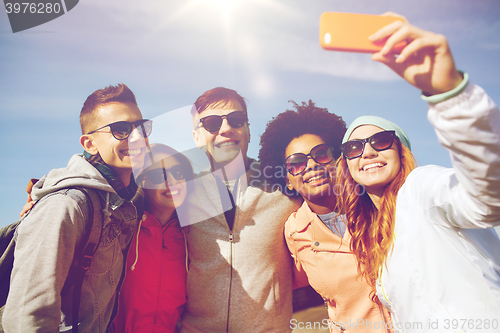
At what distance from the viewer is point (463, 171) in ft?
4.25

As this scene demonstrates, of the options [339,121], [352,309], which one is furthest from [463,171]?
[339,121]

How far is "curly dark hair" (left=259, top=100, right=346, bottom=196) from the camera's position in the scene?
3.84 meters

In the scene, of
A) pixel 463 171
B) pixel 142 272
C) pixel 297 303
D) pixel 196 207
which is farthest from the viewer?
pixel 297 303

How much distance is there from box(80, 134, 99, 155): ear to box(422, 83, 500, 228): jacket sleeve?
3305mm

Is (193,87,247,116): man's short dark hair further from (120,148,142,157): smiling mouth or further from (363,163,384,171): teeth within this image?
(363,163,384,171): teeth

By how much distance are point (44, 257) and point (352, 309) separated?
277 cm

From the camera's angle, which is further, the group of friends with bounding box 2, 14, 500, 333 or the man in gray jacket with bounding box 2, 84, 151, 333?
the man in gray jacket with bounding box 2, 84, 151, 333

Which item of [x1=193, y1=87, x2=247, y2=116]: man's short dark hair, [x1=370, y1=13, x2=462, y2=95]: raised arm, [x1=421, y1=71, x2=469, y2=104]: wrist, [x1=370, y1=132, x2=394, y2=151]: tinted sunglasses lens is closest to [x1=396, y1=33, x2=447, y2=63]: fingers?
[x1=370, y1=13, x2=462, y2=95]: raised arm

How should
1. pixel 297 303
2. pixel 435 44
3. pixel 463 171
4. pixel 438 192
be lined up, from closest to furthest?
1. pixel 435 44
2. pixel 463 171
3. pixel 438 192
4. pixel 297 303

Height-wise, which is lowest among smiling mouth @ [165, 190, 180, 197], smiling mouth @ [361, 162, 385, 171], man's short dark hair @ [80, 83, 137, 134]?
smiling mouth @ [165, 190, 180, 197]

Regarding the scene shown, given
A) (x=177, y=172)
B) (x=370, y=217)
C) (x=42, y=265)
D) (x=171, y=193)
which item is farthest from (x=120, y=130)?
(x=370, y=217)

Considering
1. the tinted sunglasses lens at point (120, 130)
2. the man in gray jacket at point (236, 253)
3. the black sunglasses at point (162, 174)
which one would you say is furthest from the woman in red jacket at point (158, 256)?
the tinted sunglasses lens at point (120, 130)

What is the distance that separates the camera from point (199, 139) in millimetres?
4020

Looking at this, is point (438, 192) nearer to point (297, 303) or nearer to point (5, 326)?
point (5, 326)
